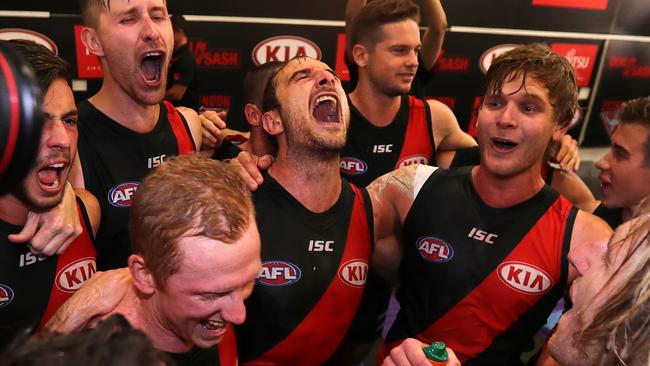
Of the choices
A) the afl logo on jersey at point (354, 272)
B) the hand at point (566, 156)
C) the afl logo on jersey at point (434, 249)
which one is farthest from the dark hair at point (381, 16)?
the afl logo on jersey at point (354, 272)

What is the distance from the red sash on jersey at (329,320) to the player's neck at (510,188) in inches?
22.0

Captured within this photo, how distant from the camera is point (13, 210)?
6.53ft

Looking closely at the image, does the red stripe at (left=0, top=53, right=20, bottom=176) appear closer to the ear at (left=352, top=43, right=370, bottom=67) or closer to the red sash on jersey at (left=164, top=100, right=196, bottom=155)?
the red sash on jersey at (left=164, top=100, right=196, bottom=155)

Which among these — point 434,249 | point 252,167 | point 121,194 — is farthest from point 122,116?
point 434,249

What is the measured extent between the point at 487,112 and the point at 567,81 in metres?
0.36

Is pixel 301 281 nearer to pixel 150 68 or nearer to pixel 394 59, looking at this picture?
pixel 150 68

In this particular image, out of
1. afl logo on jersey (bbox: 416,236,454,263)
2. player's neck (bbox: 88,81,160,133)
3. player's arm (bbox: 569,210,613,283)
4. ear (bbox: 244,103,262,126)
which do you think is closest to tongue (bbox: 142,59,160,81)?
player's neck (bbox: 88,81,160,133)

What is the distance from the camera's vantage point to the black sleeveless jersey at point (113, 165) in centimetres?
250

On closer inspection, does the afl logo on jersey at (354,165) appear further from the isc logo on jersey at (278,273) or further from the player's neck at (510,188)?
the isc logo on jersey at (278,273)

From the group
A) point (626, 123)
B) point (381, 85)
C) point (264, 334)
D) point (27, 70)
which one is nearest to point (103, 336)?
point (27, 70)

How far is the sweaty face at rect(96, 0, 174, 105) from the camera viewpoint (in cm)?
266

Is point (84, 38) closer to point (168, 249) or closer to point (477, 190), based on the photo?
point (168, 249)

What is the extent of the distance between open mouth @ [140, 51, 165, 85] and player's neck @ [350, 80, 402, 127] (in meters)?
1.37

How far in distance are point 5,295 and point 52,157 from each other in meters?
0.51
